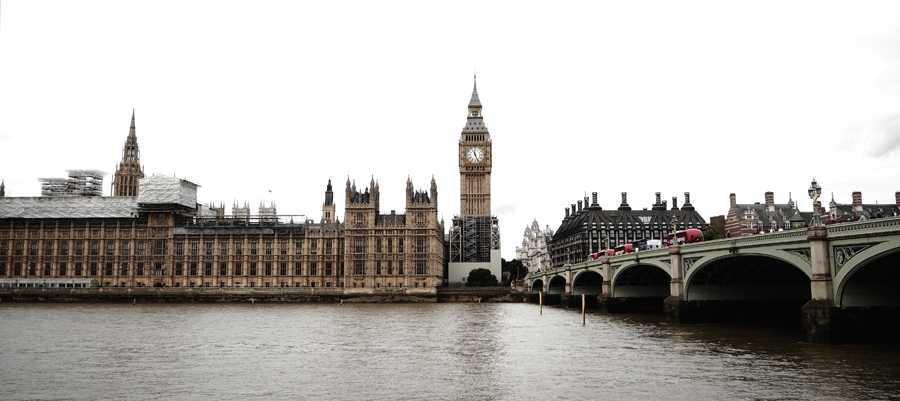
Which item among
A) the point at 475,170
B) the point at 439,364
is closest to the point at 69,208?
the point at 475,170

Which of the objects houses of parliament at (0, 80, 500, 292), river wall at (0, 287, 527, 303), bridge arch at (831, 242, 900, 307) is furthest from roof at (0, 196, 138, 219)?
bridge arch at (831, 242, 900, 307)

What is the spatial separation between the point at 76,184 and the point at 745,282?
12373cm

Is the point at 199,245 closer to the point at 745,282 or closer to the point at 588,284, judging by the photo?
the point at 588,284

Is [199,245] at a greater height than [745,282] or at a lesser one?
greater

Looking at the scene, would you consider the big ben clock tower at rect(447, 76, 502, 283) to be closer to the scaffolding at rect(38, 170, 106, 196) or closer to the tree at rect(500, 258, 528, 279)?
the tree at rect(500, 258, 528, 279)

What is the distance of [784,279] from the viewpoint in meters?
49.4

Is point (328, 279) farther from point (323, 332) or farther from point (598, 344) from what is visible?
point (598, 344)

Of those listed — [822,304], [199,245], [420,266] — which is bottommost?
[822,304]

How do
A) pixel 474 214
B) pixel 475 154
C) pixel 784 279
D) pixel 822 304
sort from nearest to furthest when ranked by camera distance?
pixel 822 304, pixel 784 279, pixel 474 214, pixel 475 154

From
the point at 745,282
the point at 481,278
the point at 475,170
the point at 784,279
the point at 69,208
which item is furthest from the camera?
the point at 475,170

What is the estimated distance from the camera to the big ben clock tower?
407ft

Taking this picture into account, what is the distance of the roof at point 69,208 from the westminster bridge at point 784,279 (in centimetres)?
7560

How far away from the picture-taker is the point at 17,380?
78.6 ft

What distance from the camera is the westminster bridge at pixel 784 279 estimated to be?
29906mm
